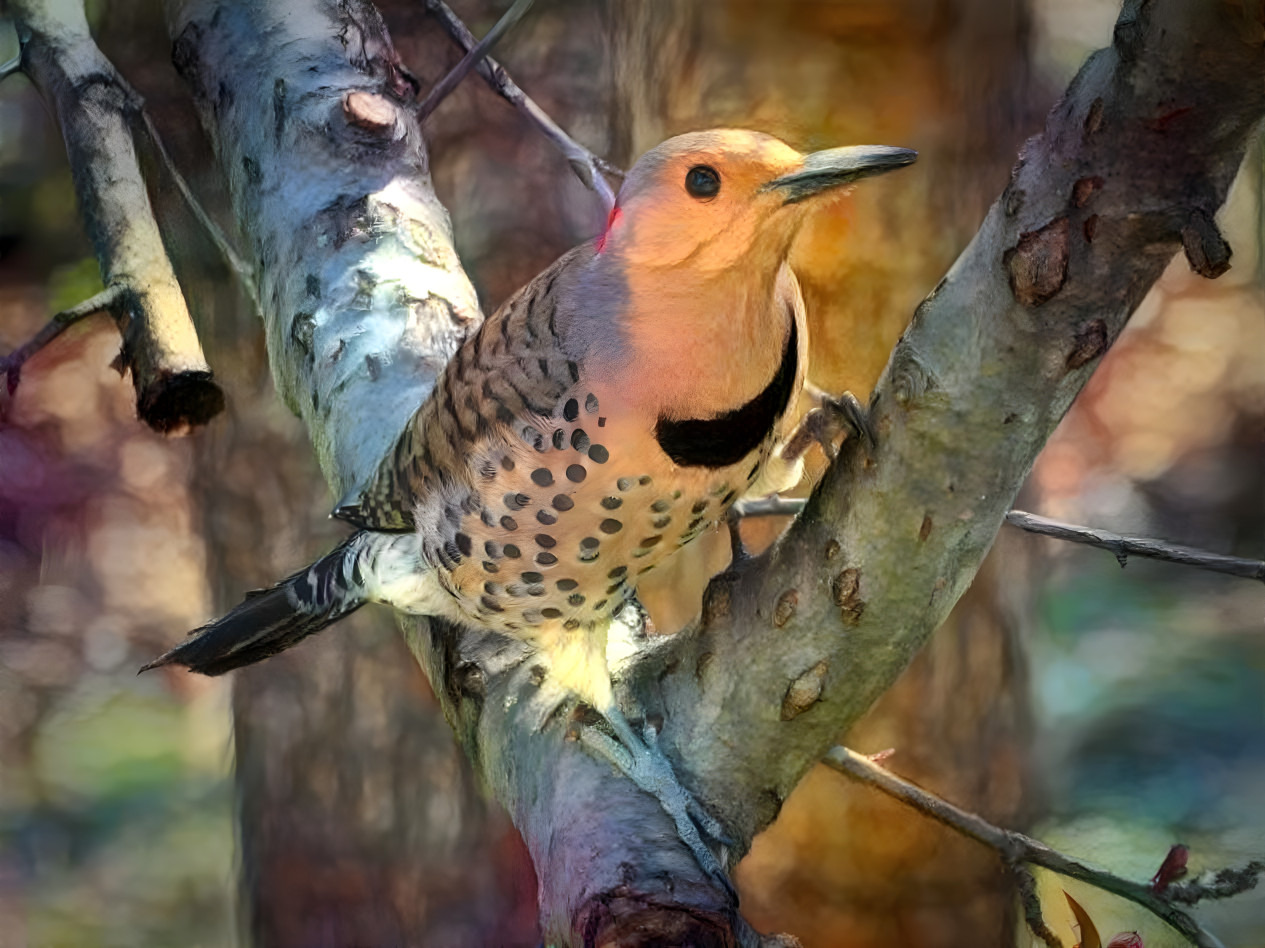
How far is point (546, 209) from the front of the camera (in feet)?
4.42

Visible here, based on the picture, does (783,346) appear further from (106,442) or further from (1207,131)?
(106,442)

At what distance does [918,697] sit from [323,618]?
75 centimetres

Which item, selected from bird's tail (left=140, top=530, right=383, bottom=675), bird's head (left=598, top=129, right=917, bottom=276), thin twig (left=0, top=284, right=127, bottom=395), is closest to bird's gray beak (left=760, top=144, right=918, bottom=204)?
bird's head (left=598, top=129, right=917, bottom=276)

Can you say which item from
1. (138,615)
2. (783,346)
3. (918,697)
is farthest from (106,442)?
(918,697)

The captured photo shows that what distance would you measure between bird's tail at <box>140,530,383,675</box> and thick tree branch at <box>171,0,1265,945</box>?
0.07 metres

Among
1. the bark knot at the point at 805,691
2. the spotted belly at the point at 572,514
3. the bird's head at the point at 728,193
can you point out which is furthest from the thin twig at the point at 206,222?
the bark knot at the point at 805,691

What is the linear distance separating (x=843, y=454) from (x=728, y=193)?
16 centimetres

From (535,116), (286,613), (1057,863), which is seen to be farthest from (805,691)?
(535,116)

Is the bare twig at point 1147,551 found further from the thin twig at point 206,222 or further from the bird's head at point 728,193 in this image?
the thin twig at point 206,222

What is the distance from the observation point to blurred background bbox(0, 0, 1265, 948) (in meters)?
1.21

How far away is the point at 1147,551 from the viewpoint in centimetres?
79

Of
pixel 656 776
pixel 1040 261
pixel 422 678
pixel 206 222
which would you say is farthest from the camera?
pixel 422 678

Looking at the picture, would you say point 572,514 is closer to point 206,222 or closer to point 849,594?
point 849,594

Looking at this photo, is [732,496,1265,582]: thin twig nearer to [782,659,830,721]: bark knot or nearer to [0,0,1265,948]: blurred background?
[782,659,830,721]: bark knot
